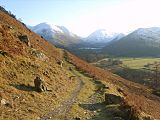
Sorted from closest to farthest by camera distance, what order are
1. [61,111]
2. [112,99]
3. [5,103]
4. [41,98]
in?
A: [5,103] < [61,111] < [41,98] < [112,99]

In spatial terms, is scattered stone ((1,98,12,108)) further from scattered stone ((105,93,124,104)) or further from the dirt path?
scattered stone ((105,93,124,104))

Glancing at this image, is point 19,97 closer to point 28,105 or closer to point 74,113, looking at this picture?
point 28,105

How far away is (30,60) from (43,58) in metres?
7.96

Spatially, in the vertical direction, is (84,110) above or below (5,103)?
below

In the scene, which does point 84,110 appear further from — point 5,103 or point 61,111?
point 5,103

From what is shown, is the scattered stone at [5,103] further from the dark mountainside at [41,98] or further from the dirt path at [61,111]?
the dirt path at [61,111]

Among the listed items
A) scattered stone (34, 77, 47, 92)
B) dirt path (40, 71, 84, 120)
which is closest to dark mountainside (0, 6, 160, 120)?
dirt path (40, 71, 84, 120)

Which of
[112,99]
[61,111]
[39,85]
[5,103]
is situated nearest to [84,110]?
[61,111]

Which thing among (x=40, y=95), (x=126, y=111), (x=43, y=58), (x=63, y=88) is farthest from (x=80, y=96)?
(x=43, y=58)

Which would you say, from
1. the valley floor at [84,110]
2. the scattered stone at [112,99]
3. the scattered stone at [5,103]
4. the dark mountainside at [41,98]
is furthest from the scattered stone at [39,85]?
the scattered stone at [112,99]

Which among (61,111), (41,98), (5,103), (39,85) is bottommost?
(61,111)

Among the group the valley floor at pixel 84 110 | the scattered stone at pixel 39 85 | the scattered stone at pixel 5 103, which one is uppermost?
the scattered stone at pixel 39 85

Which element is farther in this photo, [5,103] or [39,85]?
[39,85]

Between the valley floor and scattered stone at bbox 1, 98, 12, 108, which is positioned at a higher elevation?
scattered stone at bbox 1, 98, 12, 108
